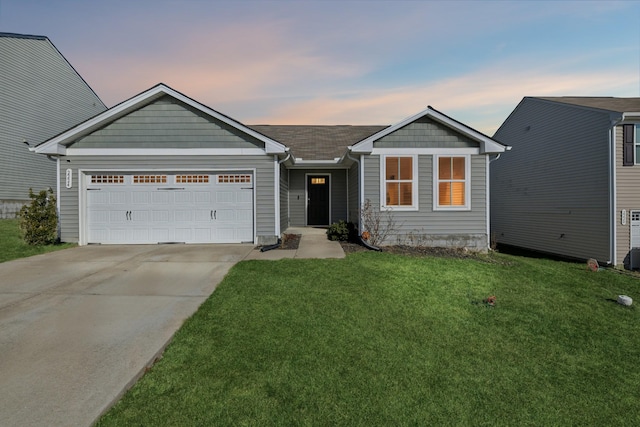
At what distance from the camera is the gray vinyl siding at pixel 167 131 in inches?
404

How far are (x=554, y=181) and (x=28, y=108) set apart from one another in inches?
1072

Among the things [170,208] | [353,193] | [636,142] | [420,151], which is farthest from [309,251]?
[636,142]

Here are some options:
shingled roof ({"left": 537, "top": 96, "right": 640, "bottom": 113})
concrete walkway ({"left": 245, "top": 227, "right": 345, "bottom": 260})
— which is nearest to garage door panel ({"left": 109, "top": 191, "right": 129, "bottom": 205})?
concrete walkway ({"left": 245, "top": 227, "right": 345, "bottom": 260})

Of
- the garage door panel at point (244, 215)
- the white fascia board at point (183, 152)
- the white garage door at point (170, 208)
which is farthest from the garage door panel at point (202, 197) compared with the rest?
the white fascia board at point (183, 152)

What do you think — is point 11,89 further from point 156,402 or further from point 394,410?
point 394,410

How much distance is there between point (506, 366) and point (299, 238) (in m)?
8.49

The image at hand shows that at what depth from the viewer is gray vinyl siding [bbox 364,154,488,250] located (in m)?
10.7

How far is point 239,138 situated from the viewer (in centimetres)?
1037

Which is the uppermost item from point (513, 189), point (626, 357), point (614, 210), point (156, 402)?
point (513, 189)

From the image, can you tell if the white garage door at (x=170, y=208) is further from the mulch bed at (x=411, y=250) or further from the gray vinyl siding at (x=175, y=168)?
the mulch bed at (x=411, y=250)

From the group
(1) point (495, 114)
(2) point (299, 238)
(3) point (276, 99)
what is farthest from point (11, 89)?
(1) point (495, 114)

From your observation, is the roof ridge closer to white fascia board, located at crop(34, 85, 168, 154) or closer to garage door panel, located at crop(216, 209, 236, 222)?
white fascia board, located at crop(34, 85, 168, 154)

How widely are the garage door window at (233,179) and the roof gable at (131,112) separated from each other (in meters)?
1.15

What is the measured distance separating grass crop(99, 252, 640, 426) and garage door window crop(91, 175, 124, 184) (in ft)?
21.2
